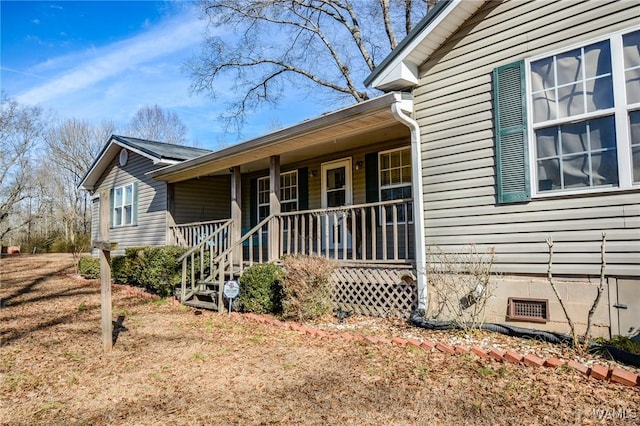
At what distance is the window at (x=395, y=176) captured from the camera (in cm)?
812

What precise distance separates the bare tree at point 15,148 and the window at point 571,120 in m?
32.2

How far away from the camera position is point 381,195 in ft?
27.9

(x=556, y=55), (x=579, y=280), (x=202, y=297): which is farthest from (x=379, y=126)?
(x=202, y=297)

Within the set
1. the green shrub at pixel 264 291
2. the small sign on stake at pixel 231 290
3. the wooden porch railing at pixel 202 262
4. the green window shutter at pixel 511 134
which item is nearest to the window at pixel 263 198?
the wooden porch railing at pixel 202 262

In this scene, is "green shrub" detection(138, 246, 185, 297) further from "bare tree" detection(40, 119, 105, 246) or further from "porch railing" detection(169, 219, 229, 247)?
"bare tree" detection(40, 119, 105, 246)

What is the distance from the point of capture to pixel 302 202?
34.2 ft

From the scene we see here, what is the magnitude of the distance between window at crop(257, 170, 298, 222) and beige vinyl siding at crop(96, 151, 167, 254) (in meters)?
2.79

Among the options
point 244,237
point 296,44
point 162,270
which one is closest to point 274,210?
point 244,237

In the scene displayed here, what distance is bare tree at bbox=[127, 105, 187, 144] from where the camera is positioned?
119 ft

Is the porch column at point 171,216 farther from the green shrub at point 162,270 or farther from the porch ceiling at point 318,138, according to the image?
the green shrub at point 162,270

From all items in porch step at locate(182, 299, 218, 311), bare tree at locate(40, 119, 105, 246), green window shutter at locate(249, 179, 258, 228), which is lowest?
porch step at locate(182, 299, 218, 311)

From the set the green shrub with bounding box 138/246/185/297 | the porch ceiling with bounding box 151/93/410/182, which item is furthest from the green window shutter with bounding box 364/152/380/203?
the green shrub with bounding box 138/246/185/297

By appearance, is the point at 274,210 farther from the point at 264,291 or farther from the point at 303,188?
the point at 303,188

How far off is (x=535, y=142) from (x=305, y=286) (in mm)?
3692
